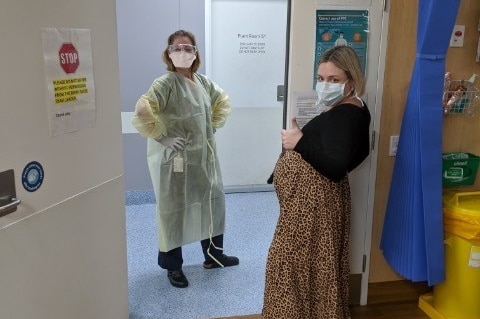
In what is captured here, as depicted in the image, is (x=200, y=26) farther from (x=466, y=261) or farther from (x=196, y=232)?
(x=466, y=261)

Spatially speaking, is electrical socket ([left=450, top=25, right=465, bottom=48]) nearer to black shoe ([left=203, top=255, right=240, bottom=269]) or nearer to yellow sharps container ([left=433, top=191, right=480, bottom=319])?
yellow sharps container ([left=433, top=191, right=480, bottom=319])

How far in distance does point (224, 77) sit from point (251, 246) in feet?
5.39

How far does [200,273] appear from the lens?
299 cm

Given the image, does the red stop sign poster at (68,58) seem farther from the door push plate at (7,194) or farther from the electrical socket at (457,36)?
the electrical socket at (457,36)

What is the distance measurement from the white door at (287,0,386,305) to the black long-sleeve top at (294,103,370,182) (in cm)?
39

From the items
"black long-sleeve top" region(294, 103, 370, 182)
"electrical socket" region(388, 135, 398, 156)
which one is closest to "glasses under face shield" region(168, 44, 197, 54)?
"black long-sleeve top" region(294, 103, 370, 182)

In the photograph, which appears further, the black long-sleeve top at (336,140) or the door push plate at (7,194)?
the black long-sleeve top at (336,140)

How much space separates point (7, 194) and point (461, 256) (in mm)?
2077

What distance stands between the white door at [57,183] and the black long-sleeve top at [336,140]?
85 centimetres

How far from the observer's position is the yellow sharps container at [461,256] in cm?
217

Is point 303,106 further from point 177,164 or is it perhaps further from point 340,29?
point 177,164

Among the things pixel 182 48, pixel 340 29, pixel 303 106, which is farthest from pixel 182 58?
pixel 340 29

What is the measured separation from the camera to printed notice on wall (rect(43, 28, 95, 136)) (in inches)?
58.4

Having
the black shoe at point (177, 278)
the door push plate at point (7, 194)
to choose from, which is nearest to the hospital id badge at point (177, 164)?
the black shoe at point (177, 278)
